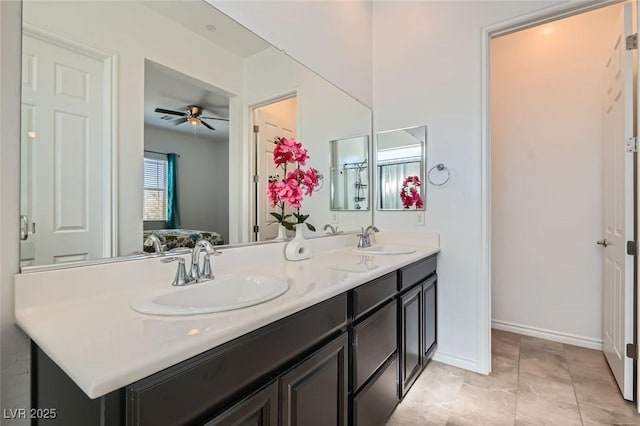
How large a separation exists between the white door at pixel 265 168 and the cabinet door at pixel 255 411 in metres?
0.85

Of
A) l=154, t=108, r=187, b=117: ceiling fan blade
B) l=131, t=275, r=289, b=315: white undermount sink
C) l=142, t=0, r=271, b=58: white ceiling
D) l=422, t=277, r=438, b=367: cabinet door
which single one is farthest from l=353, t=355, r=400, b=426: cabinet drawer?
l=142, t=0, r=271, b=58: white ceiling

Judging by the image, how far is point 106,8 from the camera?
1.00 m

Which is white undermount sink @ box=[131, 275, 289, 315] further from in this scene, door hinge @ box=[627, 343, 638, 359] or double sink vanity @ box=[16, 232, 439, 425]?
door hinge @ box=[627, 343, 638, 359]

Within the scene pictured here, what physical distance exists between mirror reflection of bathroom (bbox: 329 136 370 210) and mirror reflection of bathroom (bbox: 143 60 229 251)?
0.99 meters

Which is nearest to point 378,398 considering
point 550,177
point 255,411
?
point 255,411

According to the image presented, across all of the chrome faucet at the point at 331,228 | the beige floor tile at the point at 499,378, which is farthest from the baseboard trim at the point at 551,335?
the chrome faucet at the point at 331,228

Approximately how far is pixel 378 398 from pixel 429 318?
814mm

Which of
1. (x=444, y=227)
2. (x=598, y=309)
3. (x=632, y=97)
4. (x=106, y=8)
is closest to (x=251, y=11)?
(x=106, y=8)

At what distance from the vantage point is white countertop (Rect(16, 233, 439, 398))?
1.77ft

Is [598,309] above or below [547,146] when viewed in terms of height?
below

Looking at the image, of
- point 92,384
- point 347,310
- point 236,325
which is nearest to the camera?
point 92,384

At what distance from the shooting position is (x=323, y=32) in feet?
6.75

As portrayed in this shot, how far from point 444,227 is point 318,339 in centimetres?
155

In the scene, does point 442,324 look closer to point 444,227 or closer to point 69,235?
point 444,227
